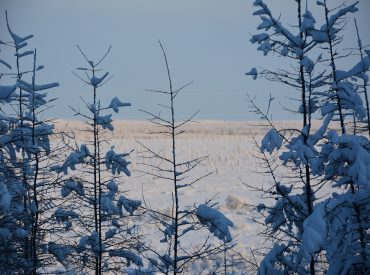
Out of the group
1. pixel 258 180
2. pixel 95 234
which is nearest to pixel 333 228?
pixel 95 234

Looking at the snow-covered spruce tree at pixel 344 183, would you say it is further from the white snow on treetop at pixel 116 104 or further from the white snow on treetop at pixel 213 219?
the white snow on treetop at pixel 116 104

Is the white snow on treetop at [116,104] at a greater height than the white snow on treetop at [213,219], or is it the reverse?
the white snow on treetop at [116,104]

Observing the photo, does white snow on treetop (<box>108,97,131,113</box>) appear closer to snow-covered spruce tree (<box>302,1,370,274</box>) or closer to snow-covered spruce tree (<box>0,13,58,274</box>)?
snow-covered spruce tree (<box>0,13,58,274</box>)

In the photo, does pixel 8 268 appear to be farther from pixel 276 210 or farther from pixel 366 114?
pixel 366 114

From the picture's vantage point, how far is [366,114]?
23.8ft

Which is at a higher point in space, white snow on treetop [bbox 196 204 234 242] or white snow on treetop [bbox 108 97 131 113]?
white snow on treetop [bbox 108 97 131 113]

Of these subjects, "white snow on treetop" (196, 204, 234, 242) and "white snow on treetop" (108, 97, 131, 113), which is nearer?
"white snow on treetop" (196, 204, 234, 242)

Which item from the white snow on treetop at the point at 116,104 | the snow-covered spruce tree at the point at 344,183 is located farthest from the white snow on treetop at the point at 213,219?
the white snow on treetop at the point at 116,104

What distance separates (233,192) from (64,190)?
23324mm

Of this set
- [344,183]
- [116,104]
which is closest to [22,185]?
[116,104]

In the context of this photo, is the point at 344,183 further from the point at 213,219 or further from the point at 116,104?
the point at 116,104

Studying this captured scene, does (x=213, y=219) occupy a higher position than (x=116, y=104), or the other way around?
(x=116, y=104)

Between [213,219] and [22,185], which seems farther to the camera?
[22,185]

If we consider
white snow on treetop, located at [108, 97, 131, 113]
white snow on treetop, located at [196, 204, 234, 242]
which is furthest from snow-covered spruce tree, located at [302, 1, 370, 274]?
white snow on treetop, located at [108, 97, 131, 113]
